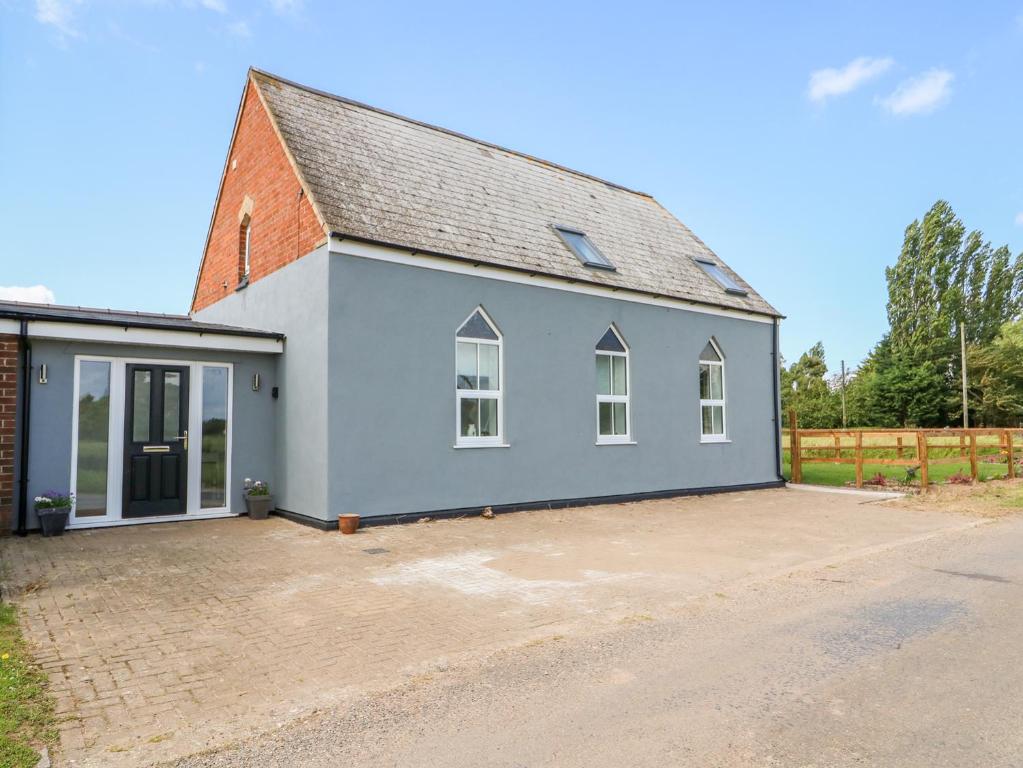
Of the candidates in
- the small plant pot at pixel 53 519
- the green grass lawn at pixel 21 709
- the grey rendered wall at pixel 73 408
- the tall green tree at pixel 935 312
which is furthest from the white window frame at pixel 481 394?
the tall green tree at pixel 935 312

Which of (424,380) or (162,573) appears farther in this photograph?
(424,380)

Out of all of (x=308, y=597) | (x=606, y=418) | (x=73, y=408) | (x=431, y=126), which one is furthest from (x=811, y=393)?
(x=308, y=597)

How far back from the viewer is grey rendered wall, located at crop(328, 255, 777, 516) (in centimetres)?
958

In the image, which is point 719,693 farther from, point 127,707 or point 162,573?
point 162,573

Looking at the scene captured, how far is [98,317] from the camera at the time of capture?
9844mm

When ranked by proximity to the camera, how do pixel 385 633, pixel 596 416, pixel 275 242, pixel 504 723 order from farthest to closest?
pixel 596 416
pixel 275 242
pixel 385 633
pixel 504 723

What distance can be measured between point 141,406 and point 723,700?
9294 millimetres

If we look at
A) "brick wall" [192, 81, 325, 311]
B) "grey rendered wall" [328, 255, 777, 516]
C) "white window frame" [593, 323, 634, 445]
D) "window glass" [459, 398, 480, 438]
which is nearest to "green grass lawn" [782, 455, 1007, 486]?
"grey rendered wall" [328, 255, 777, 516]

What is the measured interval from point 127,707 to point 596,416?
A: 32.0 ft

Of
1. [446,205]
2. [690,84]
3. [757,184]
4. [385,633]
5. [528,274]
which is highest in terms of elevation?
[690,84]

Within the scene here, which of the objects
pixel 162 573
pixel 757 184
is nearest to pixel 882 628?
pixel 162 573

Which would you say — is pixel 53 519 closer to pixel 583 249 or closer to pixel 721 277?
pixel 583 249

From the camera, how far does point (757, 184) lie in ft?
50.4

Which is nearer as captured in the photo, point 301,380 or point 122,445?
point 122,445
